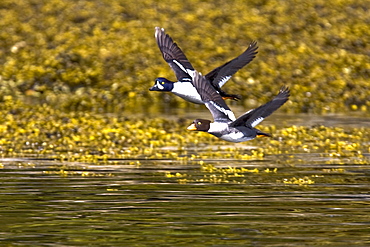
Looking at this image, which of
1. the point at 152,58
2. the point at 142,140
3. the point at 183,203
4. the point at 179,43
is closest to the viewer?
the point at 183,203

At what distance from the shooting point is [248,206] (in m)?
15.1

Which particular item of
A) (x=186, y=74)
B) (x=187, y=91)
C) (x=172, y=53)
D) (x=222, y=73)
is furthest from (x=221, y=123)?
(x=172, y=53)

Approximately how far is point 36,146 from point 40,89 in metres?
15.0

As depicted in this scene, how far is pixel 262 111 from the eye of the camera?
1744 centimetres

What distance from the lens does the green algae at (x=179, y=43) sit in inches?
1534

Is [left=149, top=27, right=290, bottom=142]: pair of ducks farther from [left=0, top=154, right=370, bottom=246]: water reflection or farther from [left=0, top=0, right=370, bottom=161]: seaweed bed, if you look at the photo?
[left=0, top=0, right=370, bottom=161]: seaweed bed

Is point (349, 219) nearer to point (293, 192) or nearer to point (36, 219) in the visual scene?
point (293, 192)

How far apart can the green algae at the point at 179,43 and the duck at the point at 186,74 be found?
15309mm

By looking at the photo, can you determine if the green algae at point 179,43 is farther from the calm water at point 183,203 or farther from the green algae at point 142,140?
the calm water at point 183,203

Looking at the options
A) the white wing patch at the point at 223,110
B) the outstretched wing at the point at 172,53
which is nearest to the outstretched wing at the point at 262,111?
the white wing patch at the point at 223,110

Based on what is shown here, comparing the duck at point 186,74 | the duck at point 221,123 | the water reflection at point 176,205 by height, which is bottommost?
the water reflection at point 176,205

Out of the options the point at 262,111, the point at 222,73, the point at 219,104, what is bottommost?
the point at 262,111

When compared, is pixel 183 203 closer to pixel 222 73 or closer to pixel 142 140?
pixel 222 73

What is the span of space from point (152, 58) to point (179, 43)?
2007 millimetres
